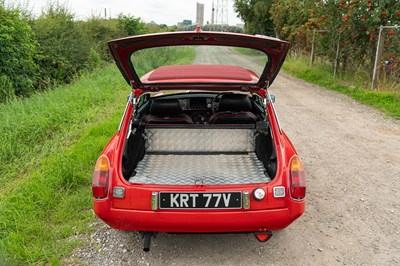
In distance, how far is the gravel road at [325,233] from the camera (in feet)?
9.23

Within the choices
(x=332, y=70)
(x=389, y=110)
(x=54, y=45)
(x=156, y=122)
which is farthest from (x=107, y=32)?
(x=156, y=122)

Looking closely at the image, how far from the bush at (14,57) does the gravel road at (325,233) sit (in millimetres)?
7163

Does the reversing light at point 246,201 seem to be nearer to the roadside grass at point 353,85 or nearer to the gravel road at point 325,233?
the gravel road at point 325,233

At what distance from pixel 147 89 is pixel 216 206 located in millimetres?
1472

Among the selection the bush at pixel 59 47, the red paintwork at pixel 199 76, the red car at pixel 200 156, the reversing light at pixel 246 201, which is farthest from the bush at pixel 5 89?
the reversing light at pixel 246 201

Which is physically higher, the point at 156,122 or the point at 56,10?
the point at 56,10

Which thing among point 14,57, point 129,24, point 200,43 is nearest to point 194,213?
point 200,43

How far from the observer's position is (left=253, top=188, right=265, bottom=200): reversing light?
8.09 ft

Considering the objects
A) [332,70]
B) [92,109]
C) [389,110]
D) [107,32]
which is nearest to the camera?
[92,109]

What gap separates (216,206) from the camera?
2.47 meters

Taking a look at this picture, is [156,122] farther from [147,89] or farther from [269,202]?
[269,202]

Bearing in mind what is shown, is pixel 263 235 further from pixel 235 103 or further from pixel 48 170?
pixel 48 170

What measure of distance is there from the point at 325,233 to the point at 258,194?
1.17 meters

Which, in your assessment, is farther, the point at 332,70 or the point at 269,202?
the point at 332,70
